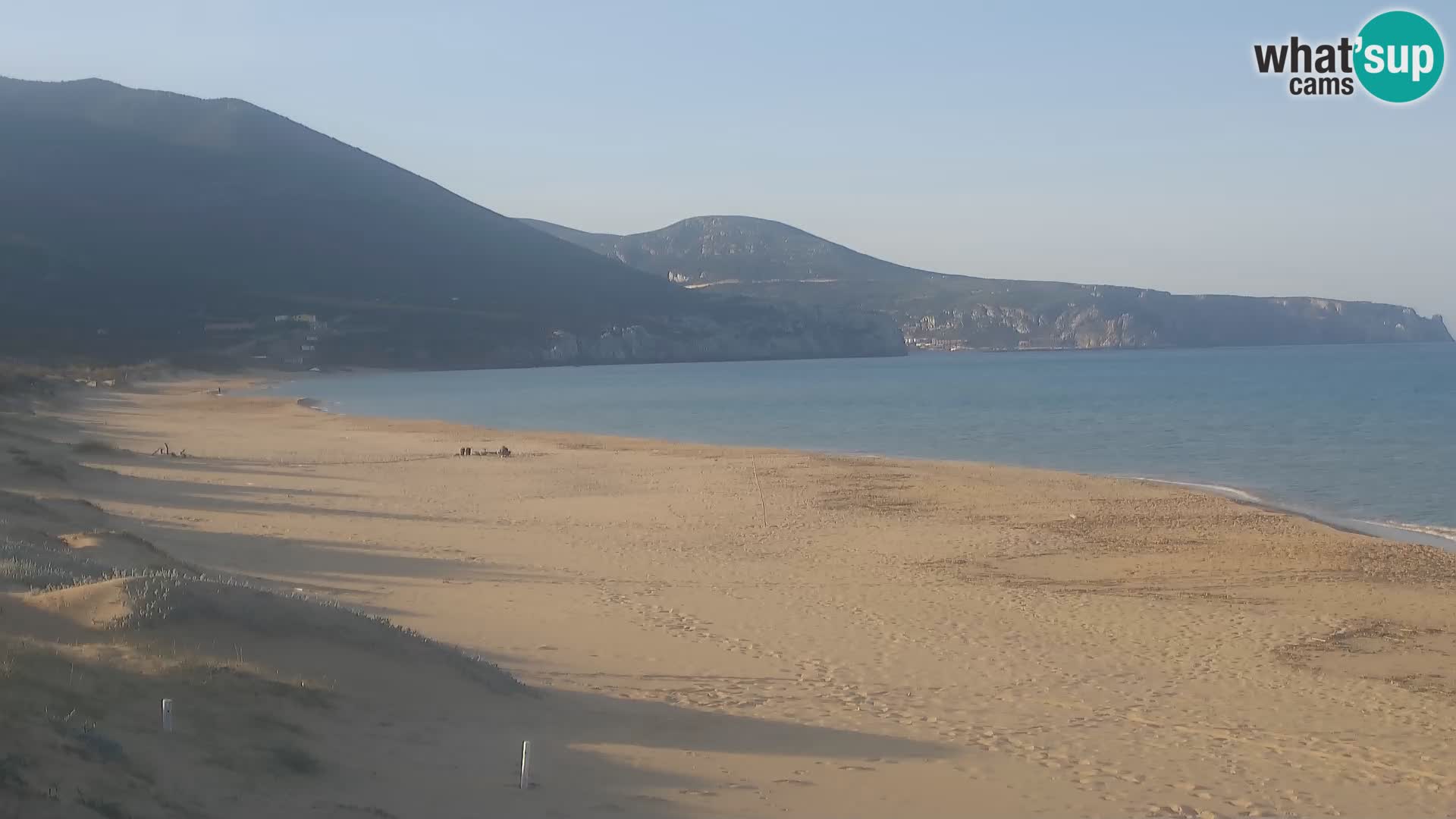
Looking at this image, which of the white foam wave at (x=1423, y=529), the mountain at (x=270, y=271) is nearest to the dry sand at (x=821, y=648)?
the white foam wave at (x=1423, y=529)

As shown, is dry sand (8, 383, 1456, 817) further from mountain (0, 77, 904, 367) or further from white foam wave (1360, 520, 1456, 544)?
mountain (0, 77, 904, 367)

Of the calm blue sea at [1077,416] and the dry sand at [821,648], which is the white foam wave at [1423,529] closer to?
the calm blue sea at [1077,416]

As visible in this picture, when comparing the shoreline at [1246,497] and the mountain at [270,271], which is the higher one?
the mountain at [270,271]

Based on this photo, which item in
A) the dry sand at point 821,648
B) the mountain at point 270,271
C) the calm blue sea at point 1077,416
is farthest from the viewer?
the mountain at point 270,271

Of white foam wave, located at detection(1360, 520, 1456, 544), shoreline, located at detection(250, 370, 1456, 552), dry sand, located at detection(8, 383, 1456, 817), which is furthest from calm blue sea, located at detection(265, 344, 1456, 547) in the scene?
dry sand, located at detection(8, 383, 1456, 817)

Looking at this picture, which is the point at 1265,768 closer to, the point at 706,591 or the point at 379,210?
the point at 706,591

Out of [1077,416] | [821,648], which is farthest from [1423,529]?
[1077,416]

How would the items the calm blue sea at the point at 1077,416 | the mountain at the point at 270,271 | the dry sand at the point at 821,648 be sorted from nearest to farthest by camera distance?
the dry sand at the point at 821,648, the calm blue sea at the point at 1077,416, the mountain at the point at 270,271

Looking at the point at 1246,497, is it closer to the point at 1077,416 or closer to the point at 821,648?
the point at 821,648
